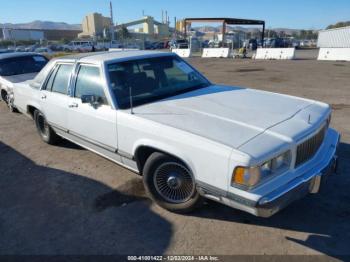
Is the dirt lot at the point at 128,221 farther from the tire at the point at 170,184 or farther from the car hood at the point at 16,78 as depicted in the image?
the car hood at the point at 16,78

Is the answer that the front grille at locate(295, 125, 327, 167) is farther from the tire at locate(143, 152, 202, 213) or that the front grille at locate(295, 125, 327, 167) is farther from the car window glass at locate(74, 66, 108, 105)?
the car window glass at locate(74, 66, 108, 105)

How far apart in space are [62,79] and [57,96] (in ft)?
0.90

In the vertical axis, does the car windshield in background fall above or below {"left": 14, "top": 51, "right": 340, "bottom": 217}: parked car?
above

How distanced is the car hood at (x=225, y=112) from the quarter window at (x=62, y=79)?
1.63 metres

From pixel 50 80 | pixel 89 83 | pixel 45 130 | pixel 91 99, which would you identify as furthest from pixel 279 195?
pixel 45 130

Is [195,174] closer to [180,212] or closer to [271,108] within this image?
[180,212]

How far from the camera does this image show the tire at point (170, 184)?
130 inches

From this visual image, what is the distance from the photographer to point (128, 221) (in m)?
3.46

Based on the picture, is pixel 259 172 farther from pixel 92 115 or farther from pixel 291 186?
pixel 92 115

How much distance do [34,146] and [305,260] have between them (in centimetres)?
499

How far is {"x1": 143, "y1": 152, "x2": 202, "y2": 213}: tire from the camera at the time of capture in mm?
3311

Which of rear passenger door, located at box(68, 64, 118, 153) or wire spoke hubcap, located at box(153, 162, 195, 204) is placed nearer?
wire spoke hubcap, located at box(153, 162, 195, 204)

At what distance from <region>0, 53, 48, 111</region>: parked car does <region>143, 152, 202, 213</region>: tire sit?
6.12 meters

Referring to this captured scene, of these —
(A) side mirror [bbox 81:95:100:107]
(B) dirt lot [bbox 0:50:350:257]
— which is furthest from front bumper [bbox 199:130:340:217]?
(A) side mirror [bbox 81:95:100:107]
